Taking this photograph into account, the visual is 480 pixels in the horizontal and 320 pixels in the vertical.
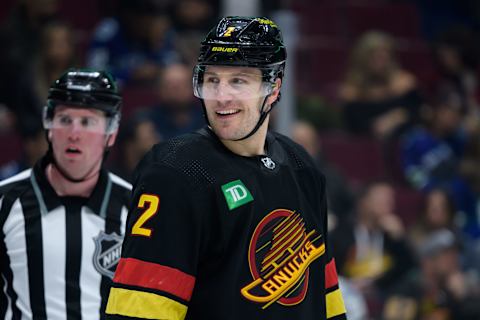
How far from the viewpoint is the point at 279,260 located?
9.87 feet

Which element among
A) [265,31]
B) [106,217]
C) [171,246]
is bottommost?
[106,217]

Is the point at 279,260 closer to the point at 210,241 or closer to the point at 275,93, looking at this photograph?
the point at 210,241

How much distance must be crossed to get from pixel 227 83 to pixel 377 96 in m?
6.10

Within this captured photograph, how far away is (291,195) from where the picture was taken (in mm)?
3105

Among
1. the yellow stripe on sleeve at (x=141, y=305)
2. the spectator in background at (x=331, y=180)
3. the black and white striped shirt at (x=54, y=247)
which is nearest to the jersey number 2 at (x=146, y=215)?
the yellow stripe on sleeve at (x=141, y=305)

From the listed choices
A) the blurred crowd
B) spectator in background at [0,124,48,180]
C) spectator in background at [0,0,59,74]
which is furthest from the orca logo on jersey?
spectator in background at [0,0,59,74]

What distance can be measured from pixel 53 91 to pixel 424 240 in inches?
198

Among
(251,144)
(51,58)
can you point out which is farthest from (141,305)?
(51,58)

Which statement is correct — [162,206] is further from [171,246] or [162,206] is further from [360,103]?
[360,103]

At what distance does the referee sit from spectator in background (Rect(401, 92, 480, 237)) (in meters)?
5.20

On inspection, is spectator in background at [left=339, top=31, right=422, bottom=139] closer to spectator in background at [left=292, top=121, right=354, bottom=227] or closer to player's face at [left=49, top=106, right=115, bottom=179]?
spectator in background at [left=292, top=121, right=354, bottom=227]

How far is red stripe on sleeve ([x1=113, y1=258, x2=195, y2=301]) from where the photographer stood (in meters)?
2.83

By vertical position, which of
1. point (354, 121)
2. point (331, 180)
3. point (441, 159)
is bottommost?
point (441, 159)

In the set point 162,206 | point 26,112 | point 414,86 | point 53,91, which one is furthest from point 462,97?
point 162,206
